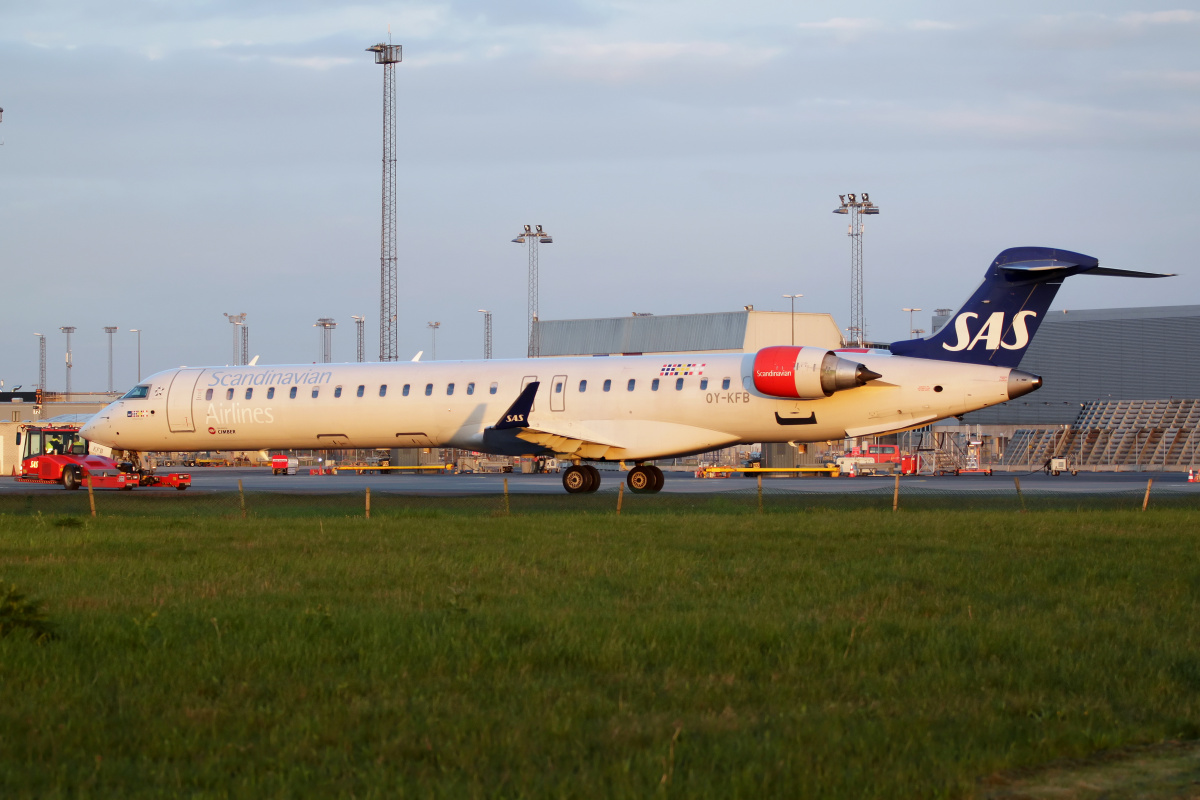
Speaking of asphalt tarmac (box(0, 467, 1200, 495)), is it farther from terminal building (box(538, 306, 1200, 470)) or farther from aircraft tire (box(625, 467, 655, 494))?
terminal building (box(538, 306, 1200, 470))

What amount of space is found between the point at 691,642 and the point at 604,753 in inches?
108

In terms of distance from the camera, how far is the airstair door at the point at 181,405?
3384 centimetres

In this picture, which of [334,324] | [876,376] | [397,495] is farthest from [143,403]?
[334,324]

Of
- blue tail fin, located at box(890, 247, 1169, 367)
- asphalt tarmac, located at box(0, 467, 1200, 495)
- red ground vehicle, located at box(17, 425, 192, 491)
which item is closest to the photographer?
blue tail fin, located at box(890, 247, 1169, 367)

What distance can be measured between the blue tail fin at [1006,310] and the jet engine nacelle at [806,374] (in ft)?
7.44

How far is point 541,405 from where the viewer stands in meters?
30.4

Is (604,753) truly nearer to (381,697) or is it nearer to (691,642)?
(381,697)

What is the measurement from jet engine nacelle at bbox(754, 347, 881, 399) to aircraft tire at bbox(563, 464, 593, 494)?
5.79m

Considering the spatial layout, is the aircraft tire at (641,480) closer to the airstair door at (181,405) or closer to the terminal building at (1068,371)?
the airstair door at (181,405)

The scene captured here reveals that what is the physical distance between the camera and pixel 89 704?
265 inches

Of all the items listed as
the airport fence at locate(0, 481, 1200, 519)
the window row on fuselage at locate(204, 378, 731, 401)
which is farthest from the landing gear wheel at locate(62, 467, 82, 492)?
the window row on fuselage at locate(204, 378, 731, 401)

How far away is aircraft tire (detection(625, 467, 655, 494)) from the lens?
103 ft

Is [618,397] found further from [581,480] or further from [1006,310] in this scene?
[1006,310]

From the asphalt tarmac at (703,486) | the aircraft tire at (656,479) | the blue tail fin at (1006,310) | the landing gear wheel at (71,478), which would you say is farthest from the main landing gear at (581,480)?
the landing gear wheel at (71,478)
